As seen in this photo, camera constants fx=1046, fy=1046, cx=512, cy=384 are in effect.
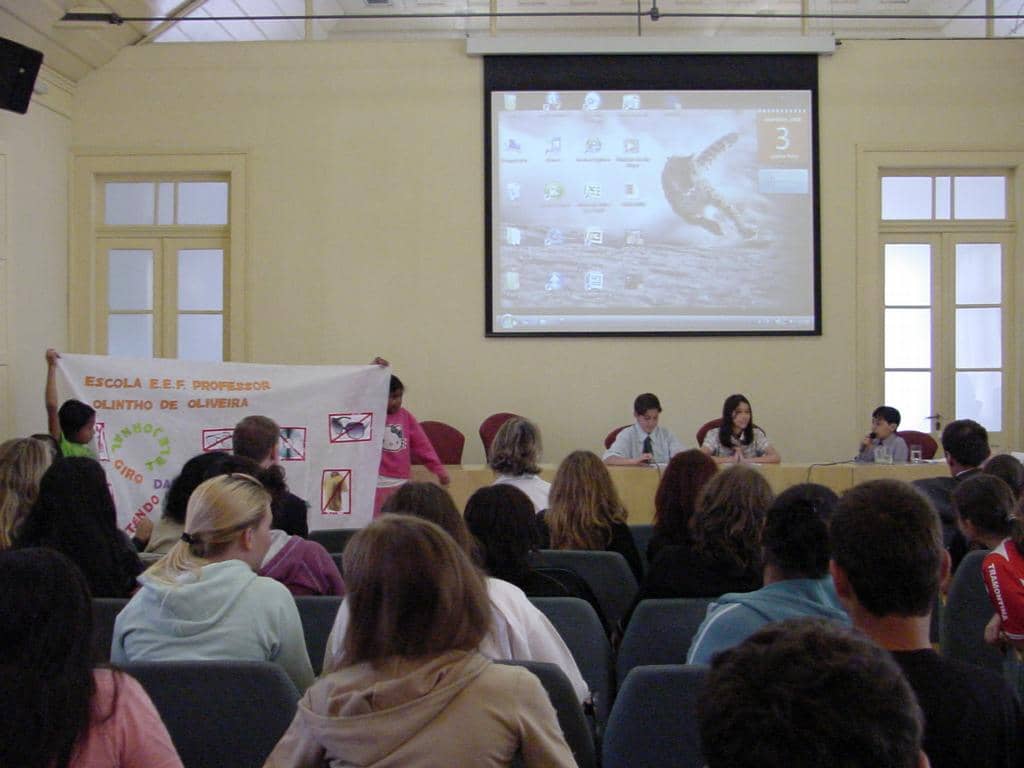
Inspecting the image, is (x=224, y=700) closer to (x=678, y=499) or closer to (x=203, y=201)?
(x=678, y=499)

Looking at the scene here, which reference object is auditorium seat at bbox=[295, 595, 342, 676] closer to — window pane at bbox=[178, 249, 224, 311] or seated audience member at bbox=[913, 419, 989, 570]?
seated audience member at bbox=[913, 419, 989, 570]

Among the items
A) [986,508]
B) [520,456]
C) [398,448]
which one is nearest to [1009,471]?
[986,508]

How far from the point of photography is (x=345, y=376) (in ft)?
19.5

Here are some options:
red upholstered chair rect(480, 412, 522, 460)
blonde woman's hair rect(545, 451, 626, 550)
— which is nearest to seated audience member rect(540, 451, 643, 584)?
blonde woman's hair rect(545, 451, 626, 550)

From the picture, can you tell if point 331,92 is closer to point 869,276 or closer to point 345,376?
point 345,376

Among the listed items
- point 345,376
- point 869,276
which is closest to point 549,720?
point 345,376

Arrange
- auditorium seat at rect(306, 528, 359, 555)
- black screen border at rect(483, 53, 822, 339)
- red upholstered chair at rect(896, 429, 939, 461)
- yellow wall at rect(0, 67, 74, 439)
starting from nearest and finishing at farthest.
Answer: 1. auditorium seat at rect(306, 528, 359, 555)
2. yellow wall at rect(0, 67, 74, 439)
3. red upholstered chair at rect(896, 429, 939, 461)
4. black screen border at rect(483, 53, 822, 339)

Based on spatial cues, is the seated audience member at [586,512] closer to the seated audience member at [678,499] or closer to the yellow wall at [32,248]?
the seated audience member at [678,499]

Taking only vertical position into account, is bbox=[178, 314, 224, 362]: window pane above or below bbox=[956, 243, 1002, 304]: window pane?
below

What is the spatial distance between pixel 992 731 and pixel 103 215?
807 centimetres

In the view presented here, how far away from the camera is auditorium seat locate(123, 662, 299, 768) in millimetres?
1893

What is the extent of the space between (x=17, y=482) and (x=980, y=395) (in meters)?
7.32

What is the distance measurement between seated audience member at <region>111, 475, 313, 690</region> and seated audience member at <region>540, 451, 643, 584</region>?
1473 millimetres

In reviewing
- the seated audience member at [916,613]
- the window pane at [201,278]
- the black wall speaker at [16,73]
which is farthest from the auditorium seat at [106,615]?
the window pane at [201,278]
